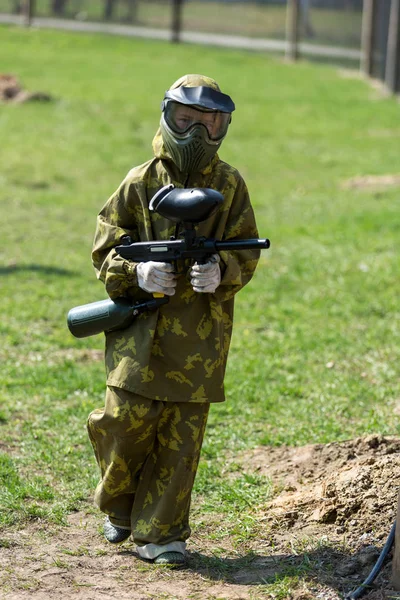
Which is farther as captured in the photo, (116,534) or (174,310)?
(116,534)

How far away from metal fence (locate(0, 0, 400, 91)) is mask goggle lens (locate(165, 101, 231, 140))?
1024 inches

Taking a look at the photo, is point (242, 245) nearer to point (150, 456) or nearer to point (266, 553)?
point (150, 456)

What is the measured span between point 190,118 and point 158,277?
0.64m

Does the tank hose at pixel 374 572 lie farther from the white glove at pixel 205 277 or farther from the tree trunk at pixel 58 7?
the tree trunk at pixel 58 7

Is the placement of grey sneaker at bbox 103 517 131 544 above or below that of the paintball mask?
below

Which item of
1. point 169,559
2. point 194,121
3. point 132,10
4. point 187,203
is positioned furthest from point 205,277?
point 132,10

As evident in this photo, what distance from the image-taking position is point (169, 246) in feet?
13.5

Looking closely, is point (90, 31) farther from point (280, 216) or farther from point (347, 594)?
point (347, 594)

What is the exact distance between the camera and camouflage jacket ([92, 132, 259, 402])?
4254 mm

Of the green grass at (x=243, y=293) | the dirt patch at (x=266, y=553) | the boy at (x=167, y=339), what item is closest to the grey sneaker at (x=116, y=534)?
the dirt patch at (x=266, y=553)

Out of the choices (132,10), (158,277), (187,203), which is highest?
(187,203)

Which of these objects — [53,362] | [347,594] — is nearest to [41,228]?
[53,362]

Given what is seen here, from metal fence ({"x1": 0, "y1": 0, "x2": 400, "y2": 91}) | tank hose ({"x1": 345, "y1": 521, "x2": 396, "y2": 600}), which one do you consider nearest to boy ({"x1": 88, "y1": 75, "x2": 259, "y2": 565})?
tank hose ({"x1": 345, "y1": 521, "x2": 396, "y2": 600})

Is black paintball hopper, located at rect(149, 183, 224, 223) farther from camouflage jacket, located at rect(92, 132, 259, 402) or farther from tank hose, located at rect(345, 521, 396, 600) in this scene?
tank hose, located at rect(345, 521, 396, 600)
